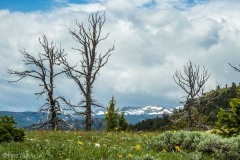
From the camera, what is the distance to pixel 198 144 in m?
11.8

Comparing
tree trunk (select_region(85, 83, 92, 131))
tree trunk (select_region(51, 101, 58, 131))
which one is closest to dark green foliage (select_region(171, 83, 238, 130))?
tree trunk (select_region(85, 83, 92, 131))

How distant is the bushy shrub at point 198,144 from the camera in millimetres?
10887

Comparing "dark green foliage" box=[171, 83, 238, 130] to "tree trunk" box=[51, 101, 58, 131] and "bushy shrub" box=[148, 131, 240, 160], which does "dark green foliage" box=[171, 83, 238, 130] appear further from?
"tree trunk" box=[51, 101, 58, 131]

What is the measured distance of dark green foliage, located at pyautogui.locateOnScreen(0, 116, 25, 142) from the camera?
13.0 metres

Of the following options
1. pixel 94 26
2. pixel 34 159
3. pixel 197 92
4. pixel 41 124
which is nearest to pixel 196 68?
pixel 197 92

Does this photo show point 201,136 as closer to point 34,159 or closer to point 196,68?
point 34,159

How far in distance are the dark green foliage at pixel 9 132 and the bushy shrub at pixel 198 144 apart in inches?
189

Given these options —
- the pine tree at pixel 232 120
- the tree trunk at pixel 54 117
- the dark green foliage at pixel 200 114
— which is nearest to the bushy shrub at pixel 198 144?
the pine tree at pixel 232 120

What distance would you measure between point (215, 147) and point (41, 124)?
26332 mm

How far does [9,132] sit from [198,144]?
22.1 ft

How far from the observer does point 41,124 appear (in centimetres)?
3538

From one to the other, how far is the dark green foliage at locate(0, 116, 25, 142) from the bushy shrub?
189 inches

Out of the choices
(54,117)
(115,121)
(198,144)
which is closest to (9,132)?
(198,144)

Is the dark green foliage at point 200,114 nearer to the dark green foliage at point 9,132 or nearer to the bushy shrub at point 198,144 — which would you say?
the bushy shrub at point 198,144
